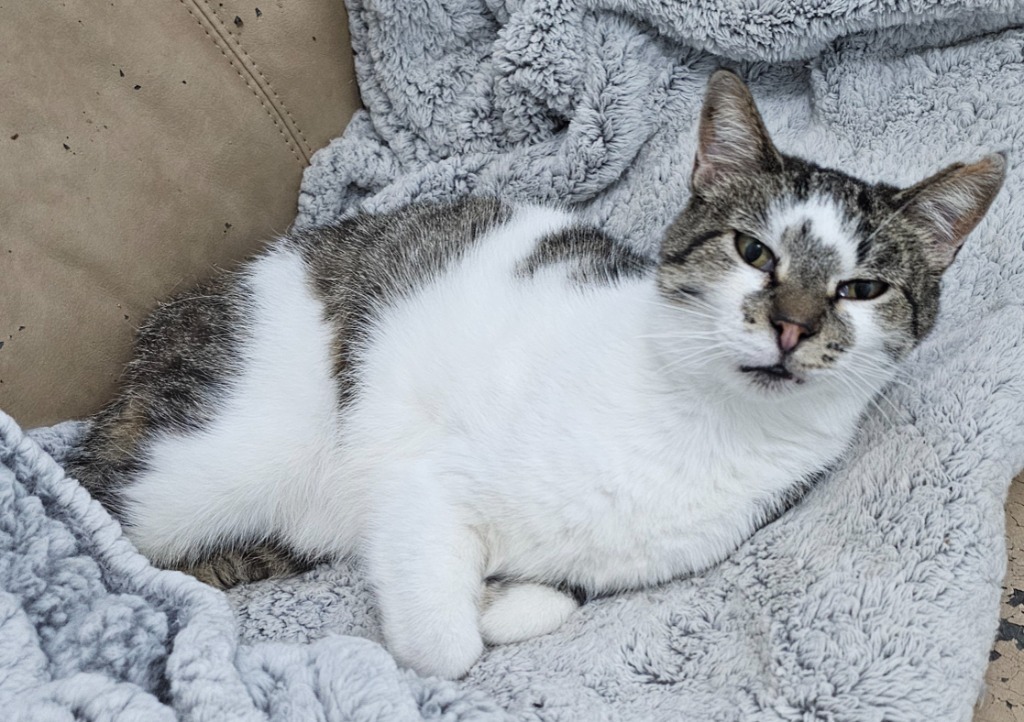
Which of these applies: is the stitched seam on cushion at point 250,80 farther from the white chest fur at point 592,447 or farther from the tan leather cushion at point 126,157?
the white chest fur at point 592,447

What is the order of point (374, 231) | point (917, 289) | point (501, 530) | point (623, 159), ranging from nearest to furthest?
1. point (917, 289)
2. point (501, 530)
3. point (374, 231)
4. point (623, 159)

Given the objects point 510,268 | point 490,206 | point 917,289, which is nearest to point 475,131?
point 490,206

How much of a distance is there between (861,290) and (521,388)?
1.47ft

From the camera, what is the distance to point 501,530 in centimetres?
116

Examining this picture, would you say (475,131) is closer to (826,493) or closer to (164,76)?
(164,76)

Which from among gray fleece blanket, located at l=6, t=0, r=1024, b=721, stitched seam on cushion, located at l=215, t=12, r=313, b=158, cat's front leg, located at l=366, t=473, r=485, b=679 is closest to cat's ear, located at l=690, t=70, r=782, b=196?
gray fleece blanket, located at l=6, t=0, r=1024, b=721

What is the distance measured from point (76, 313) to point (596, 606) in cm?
92

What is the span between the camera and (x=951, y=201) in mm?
→ 1037

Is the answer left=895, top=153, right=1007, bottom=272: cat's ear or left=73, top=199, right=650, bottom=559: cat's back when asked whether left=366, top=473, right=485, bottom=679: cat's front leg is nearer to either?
left=73, top=199, right=650, bottom=559: cat's back

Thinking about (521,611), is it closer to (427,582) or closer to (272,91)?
(427,582)

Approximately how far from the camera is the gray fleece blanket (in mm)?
951

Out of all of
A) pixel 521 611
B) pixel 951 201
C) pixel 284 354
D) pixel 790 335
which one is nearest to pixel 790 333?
pixel 790 335

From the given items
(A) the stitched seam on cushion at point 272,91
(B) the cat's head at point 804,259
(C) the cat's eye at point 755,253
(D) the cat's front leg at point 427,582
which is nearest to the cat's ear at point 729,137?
(B) the cat's head at point 804,259

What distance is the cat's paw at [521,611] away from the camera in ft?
3.81
